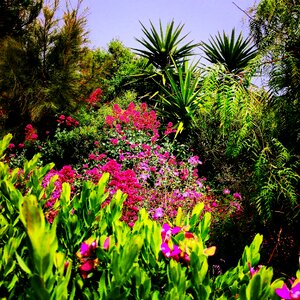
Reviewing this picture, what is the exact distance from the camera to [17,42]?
8.00m

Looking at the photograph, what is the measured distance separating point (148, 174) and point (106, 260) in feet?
16.1

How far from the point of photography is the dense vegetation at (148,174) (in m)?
1.13

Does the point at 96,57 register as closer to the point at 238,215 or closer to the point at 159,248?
the point at 238,215

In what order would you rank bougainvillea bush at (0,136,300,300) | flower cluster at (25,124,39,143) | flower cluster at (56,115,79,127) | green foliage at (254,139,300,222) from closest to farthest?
bougainvillea bush at (0,136,300,300)
green foliage at (254,139,300,222)
flower cluster at (25,124,39,143)
flower cluster at (56,115,79,127)

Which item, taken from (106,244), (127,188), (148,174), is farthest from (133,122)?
(106,244)

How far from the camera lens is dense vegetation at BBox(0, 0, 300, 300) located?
1.13m

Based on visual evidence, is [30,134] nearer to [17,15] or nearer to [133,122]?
[133,122]

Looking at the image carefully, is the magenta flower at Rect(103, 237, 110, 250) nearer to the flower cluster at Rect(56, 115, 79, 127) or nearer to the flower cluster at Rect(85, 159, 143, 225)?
the flower cluster at Rect(85, 159, 143, 225)

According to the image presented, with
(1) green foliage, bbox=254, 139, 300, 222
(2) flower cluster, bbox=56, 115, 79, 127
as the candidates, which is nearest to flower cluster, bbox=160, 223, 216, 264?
(1) green foliage, bbox=254, 139, 300, 222

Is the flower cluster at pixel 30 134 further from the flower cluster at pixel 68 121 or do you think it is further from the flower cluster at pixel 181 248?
the flower cluster at pixel 181 248

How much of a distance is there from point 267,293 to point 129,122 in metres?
7.31

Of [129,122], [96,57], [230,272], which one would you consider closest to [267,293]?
[230,272]

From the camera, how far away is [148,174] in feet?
20.3

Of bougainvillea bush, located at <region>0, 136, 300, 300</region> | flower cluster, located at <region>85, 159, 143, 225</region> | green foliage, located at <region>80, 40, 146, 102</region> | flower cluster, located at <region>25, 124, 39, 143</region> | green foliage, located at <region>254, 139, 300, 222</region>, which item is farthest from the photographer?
green foliage, located at <region>80, 40, 146, 102</region>
